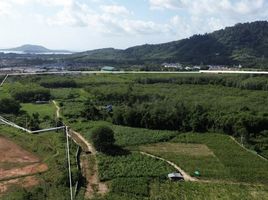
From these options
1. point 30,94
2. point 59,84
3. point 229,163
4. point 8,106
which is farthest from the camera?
point 59,84

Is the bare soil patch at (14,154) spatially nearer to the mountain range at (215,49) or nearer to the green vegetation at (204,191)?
the green vegetation at (204,191)

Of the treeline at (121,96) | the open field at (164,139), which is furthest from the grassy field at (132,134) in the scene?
the treeline at (121,96)

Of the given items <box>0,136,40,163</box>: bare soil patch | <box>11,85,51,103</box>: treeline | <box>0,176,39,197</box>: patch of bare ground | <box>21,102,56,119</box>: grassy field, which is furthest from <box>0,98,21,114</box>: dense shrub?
<box>0,176,39,197</box>: patch of bare ground

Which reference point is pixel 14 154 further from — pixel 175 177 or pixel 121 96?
pixel 121 96

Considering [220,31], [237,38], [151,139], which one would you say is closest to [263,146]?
[151,139]

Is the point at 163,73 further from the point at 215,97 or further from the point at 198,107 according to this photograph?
the point at 198,107

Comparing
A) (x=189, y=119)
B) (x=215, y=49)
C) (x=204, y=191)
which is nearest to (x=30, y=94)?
(x=189, y=119)
